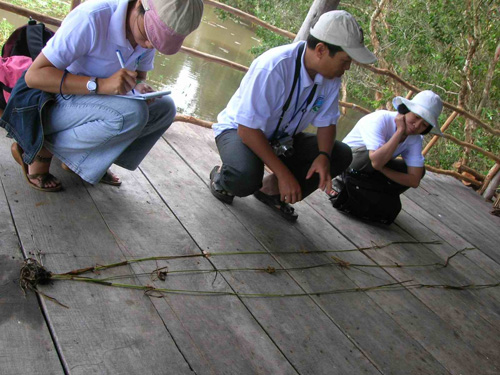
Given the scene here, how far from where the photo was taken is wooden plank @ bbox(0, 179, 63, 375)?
112 cm

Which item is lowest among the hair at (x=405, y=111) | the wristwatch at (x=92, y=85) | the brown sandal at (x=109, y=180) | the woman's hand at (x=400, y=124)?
the brown sandal at (x=109, y=180)

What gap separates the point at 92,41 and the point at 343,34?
95 centimetres

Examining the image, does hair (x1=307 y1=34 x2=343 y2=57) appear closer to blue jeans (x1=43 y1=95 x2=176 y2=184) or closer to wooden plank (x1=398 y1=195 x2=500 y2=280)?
blue jeans (x1=43 y1=95 x2=176 y2=184)

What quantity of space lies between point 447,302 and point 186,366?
1.39m

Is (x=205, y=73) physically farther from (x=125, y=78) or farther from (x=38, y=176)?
(x=125, y=78)

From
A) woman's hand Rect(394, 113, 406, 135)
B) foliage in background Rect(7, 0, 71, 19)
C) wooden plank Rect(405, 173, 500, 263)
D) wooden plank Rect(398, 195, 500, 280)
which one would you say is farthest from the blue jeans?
foliage in background Rect(7, 0, 71, 19)

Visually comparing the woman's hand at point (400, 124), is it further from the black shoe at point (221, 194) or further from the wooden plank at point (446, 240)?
the black shoe at point (221, 194)

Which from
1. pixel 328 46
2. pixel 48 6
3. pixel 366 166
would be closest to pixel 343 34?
pixel 328 46

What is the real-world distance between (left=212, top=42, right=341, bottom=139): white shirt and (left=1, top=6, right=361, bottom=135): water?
195 inches

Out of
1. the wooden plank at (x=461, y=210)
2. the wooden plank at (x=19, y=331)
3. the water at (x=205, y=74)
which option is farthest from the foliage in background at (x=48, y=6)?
the wooden plank at (x=19, y=331)

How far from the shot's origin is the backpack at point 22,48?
1.81 metres

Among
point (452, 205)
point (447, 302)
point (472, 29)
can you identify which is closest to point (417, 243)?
point (447, 302)

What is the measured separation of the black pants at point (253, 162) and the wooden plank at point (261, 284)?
0.50ft

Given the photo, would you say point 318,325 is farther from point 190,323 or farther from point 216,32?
point 216,32
